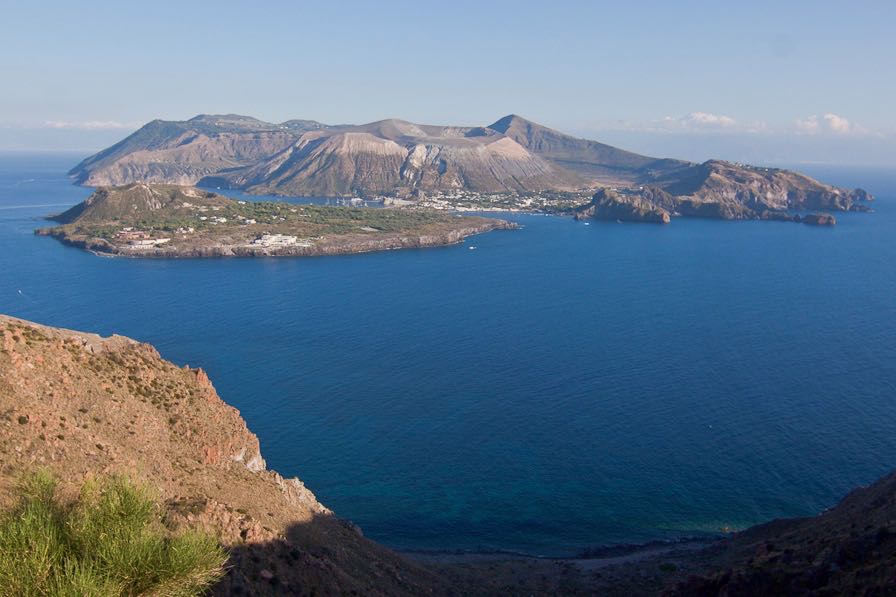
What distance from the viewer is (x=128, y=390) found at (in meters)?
30.3

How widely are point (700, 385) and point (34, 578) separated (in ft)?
201

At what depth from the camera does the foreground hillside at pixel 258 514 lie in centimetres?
2228

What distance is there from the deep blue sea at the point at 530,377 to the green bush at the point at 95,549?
2849 centimetres

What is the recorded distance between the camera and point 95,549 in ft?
41.1

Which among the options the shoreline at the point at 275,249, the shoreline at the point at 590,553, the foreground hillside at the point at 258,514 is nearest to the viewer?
the foreground hillside at the point at 258,514

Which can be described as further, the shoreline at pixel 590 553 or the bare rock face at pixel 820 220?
the bare rock face at pixel 820 220

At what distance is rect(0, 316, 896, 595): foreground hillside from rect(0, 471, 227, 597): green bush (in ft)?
17.3

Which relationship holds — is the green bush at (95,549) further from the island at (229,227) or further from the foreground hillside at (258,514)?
the island at (229,227)

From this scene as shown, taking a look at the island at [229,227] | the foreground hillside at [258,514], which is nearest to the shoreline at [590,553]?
the foreground hillside at [258,514]

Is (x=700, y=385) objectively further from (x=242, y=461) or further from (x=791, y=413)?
(x=242, y=461)

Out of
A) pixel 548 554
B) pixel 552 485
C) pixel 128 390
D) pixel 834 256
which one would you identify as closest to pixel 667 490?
pixel 552 485

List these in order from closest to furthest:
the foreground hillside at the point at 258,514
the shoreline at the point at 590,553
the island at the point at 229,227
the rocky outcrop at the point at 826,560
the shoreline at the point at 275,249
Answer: the rocky outcrop at the point at 826,560
the foreground hillside at the point at 258,514
the shoreline at the point at 590,553
the shoreline at the point at 275,249
the island at the point at 229,227

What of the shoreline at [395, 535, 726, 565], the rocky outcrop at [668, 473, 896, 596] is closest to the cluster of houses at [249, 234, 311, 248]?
the shoreline at [395, 535, 726, 565]

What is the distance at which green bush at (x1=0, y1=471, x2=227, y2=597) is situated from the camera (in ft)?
36.7
